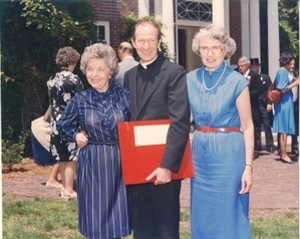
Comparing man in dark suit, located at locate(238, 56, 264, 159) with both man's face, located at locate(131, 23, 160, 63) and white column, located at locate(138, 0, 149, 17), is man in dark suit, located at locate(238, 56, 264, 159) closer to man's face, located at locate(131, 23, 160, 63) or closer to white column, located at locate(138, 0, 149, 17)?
white column, located at locate(138, 0, 149, 17)

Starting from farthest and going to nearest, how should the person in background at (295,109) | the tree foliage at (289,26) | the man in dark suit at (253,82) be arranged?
1. the tree foliage at (289,26)
2. the man in dark suit at (253,82)
3. the person in background at (295,109)

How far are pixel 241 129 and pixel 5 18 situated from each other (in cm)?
911

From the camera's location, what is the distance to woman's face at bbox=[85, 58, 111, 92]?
4.17 meters

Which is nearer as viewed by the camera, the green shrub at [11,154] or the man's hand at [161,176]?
the man's hand at [161,176]

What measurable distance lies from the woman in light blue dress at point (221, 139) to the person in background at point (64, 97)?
3.20 metres

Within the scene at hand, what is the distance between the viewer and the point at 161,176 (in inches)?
157

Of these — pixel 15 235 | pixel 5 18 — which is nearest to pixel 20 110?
pixel 5 18

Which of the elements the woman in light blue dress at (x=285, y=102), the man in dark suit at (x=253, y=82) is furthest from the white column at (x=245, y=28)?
the woman in light blue dress at (x=285, y=102)

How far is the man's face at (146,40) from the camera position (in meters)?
4.06

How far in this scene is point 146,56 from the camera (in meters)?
4.14

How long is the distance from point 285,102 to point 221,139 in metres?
6.75

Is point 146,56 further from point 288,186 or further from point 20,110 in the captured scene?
point 20,110

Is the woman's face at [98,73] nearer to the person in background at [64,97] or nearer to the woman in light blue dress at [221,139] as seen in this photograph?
the woman in light blue dress at [221,139]

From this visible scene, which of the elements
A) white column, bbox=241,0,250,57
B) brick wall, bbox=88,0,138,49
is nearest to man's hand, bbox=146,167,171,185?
brick wall, bbox=88,0,138,49
